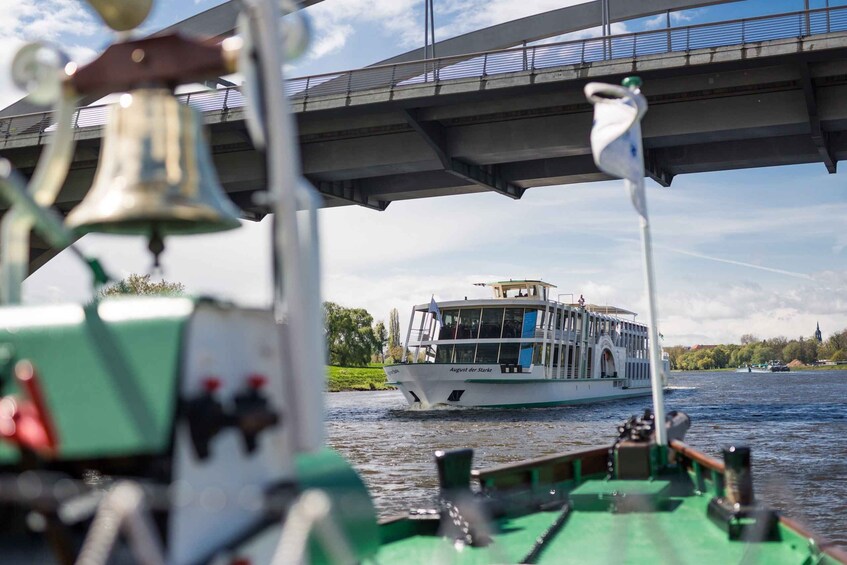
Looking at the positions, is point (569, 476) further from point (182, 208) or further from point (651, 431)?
point (182, 208)

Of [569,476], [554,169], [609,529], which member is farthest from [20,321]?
[554,169]

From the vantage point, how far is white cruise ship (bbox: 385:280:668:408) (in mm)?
45062

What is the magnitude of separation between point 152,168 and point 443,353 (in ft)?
147

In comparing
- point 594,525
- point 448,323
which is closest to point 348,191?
point 448,323

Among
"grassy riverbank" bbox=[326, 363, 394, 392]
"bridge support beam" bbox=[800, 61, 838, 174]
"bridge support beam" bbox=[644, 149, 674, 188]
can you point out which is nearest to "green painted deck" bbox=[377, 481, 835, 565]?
"bridge support beam" bbox=[800, 61, 838, 174]

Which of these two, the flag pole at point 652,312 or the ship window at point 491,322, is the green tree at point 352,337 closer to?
the ship window at point 491,322

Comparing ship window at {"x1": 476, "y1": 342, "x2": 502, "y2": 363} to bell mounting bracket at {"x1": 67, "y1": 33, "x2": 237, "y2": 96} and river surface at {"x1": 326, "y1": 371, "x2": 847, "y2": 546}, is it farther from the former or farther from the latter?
bell mounting bracket at {"x1": 67, "y1": 33, "x2": 237, "y2": 96}

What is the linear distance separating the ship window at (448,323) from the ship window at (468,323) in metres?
0.30

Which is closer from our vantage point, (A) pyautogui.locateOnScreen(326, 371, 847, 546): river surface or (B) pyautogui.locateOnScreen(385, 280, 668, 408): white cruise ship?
(A) pyautogui.locateOnScreen(326, 371, 847, 546): river surface

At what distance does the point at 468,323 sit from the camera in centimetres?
4731

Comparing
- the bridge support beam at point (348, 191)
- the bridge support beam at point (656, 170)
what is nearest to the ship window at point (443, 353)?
the bridge support beam at point (348, 191)

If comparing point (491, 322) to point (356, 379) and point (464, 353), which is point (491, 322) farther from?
point (356, 379)

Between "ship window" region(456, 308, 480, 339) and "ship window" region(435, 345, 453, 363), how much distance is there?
2.69ft

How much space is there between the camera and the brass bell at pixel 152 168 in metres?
2.90
